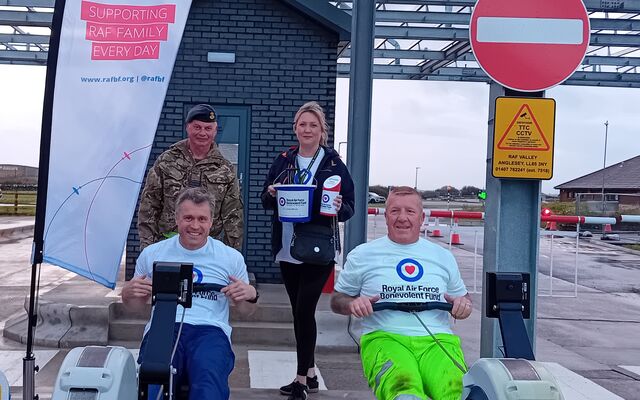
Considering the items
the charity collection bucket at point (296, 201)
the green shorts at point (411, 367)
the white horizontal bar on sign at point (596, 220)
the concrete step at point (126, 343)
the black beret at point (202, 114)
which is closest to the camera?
the green shorts at point (411, 367)

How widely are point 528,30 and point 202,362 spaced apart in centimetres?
257

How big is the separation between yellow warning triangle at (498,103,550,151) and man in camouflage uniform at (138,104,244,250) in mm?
1673

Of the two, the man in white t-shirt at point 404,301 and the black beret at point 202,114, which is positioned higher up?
the black beret at point 202,114

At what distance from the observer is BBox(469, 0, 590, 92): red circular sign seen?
4090 millimetres

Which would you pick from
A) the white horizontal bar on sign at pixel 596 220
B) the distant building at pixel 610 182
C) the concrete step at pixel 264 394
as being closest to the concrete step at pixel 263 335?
the concrete step at pixel 264 394

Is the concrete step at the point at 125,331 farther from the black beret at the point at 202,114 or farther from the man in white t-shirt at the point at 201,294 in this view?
the man in white t-shirt at the point at 201,294

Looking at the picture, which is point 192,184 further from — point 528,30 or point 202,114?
point 528,30

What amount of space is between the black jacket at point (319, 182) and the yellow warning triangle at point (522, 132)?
40.7 inches

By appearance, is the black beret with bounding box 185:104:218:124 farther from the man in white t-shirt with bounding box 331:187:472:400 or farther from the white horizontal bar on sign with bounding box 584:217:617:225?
the white horizontal bar on sign with bounding box 584:217:617:225

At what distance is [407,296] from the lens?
347 cm

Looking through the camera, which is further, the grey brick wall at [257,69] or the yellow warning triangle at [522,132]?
the grey brick wall at [257,69]

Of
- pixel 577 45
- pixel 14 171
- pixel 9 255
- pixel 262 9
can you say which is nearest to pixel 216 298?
pixel 577 45

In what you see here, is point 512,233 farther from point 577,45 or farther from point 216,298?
Answer: point 216,298

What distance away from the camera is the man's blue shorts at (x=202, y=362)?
3105 mm
